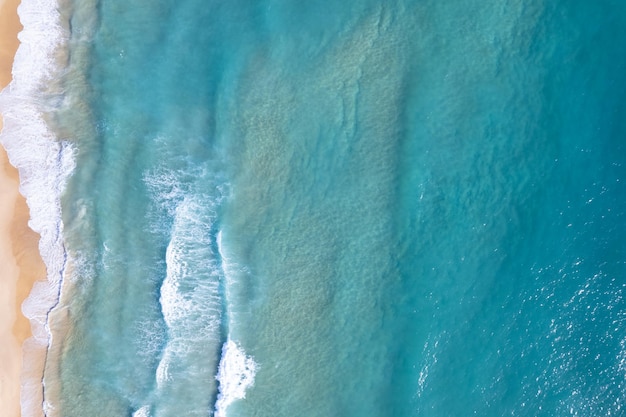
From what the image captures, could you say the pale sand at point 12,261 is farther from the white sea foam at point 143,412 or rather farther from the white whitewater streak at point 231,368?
the white whitewater streak at point 231,368

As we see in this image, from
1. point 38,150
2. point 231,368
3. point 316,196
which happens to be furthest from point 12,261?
point 316,196

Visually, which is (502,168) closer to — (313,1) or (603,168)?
(603,168)

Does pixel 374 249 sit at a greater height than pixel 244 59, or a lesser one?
lesser

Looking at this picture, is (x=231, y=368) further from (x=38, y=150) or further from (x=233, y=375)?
(x=38, y=150)

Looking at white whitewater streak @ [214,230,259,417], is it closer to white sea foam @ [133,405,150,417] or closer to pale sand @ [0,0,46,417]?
white sea foam @ [133,405,150,417]

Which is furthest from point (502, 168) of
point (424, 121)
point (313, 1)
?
point (313, 1)
